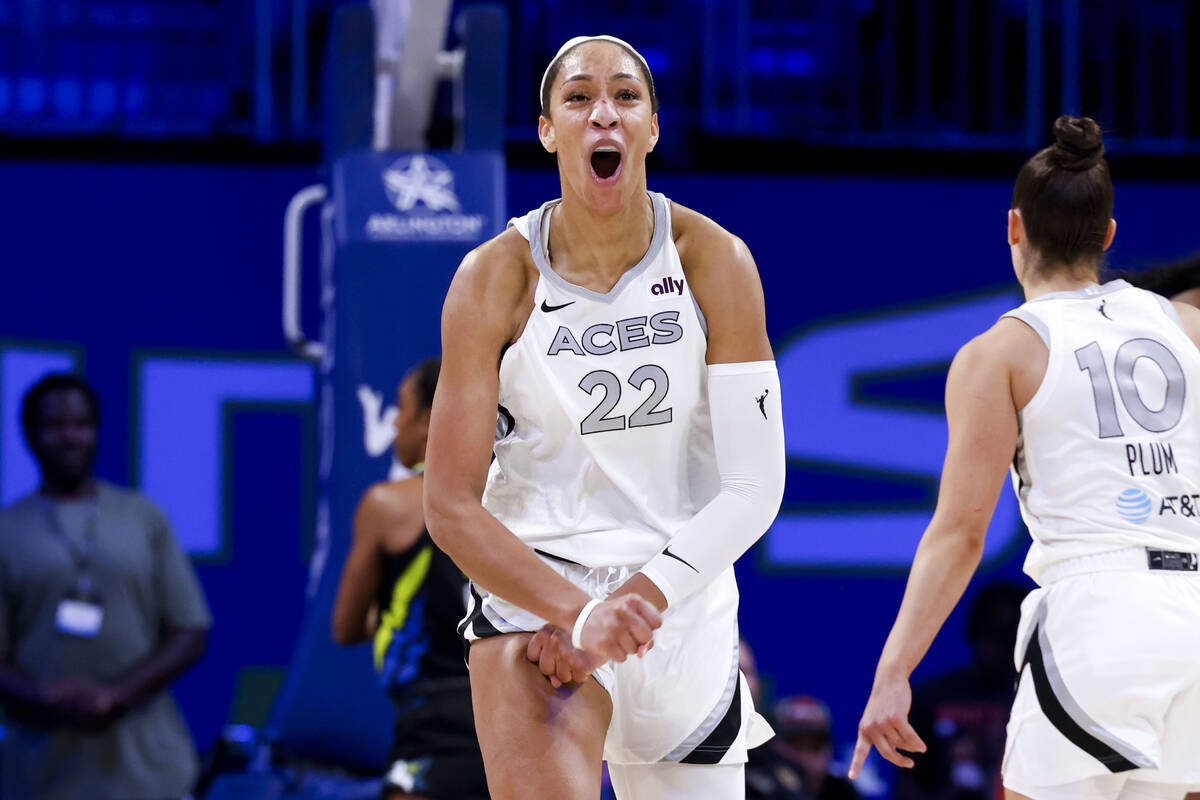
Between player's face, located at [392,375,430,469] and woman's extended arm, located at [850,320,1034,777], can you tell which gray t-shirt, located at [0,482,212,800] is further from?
woman's extended arm, located at [850,320,1034,777]

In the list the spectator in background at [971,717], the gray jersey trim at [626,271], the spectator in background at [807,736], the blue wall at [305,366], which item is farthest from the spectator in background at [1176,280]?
the blue wall at [305,366]

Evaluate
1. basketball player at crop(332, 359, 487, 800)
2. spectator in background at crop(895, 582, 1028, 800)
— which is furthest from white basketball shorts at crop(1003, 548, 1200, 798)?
spectator in background at crop(895, 582, 1028, 800)

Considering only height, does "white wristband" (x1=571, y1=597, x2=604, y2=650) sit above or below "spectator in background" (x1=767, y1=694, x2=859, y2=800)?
above

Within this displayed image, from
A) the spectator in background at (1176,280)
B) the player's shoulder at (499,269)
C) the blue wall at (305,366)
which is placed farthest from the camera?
the blue wall at (305,366)

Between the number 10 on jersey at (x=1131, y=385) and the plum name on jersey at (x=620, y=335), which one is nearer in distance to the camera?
the plum name on jersey at (x=620, y=335)

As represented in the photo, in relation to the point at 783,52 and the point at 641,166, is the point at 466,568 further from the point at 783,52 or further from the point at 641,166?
the point at 783,52

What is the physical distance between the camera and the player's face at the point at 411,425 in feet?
16.2

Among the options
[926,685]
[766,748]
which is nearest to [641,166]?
[766,748]

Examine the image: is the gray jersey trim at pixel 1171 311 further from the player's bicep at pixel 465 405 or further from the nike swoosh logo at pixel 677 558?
the player's bicep at pixel 465 405

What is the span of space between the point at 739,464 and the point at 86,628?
3.99 metres

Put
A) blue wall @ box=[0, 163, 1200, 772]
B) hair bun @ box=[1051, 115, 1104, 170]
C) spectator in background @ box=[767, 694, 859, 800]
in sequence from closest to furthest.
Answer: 1. hair bun @ box=[1051, 115, 1104, 170]
2. spectator in background @ box=[767, 694, 859, 800]
3. blue wall @ box=[0, 163, 1200, 772]

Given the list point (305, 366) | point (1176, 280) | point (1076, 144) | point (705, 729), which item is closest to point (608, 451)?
point (705, 729)

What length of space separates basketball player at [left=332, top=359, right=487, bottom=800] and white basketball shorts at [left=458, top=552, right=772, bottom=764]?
1.28 m

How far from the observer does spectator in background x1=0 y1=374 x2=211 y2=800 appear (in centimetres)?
621
